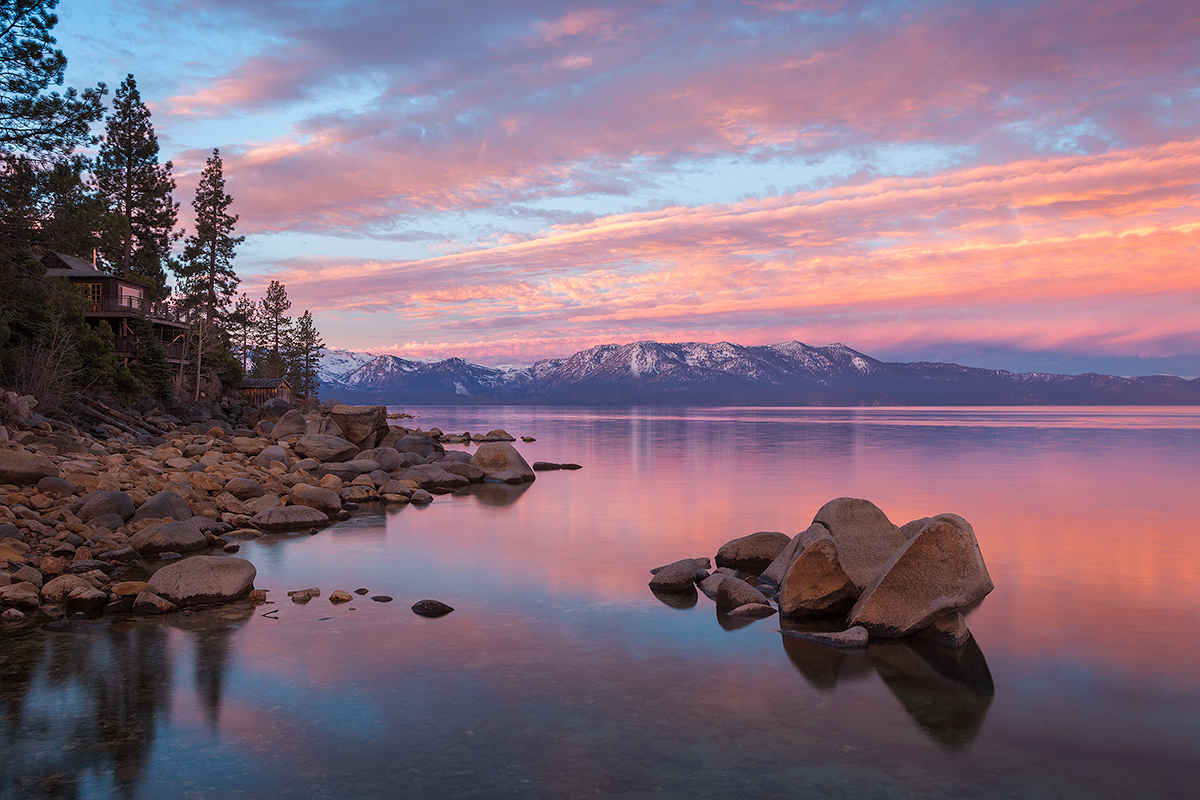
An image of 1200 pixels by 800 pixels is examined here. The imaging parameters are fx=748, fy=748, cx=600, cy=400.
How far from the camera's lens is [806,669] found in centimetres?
1172

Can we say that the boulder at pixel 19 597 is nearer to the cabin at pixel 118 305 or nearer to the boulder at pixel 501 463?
the boulder at pixel 501 463

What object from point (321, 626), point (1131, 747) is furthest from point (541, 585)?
point (1131, 747)

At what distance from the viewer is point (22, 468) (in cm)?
2053

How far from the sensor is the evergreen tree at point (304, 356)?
98.6 m

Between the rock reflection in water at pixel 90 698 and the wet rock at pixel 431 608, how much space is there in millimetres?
3163

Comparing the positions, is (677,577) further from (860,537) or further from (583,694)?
(583,694)

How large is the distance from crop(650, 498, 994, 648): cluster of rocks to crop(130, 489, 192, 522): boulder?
13442mm

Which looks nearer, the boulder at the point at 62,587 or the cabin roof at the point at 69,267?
the boulder at the point at 62,587

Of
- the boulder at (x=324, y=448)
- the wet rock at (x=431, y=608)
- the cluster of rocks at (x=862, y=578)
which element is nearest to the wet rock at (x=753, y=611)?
the cluster of rocks at (x=862, y=578)

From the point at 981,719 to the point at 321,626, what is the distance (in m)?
10.9

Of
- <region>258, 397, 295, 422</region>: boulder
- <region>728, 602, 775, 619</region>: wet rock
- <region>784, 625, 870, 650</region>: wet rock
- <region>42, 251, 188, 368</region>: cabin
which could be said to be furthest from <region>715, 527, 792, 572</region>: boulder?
<region>42, 251, 188, 368</region>: cabin

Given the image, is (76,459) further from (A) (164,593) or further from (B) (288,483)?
(A) (164,593)

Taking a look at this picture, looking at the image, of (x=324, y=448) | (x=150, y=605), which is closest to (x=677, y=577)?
(x=150, y=605)

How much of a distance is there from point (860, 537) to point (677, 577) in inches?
158
